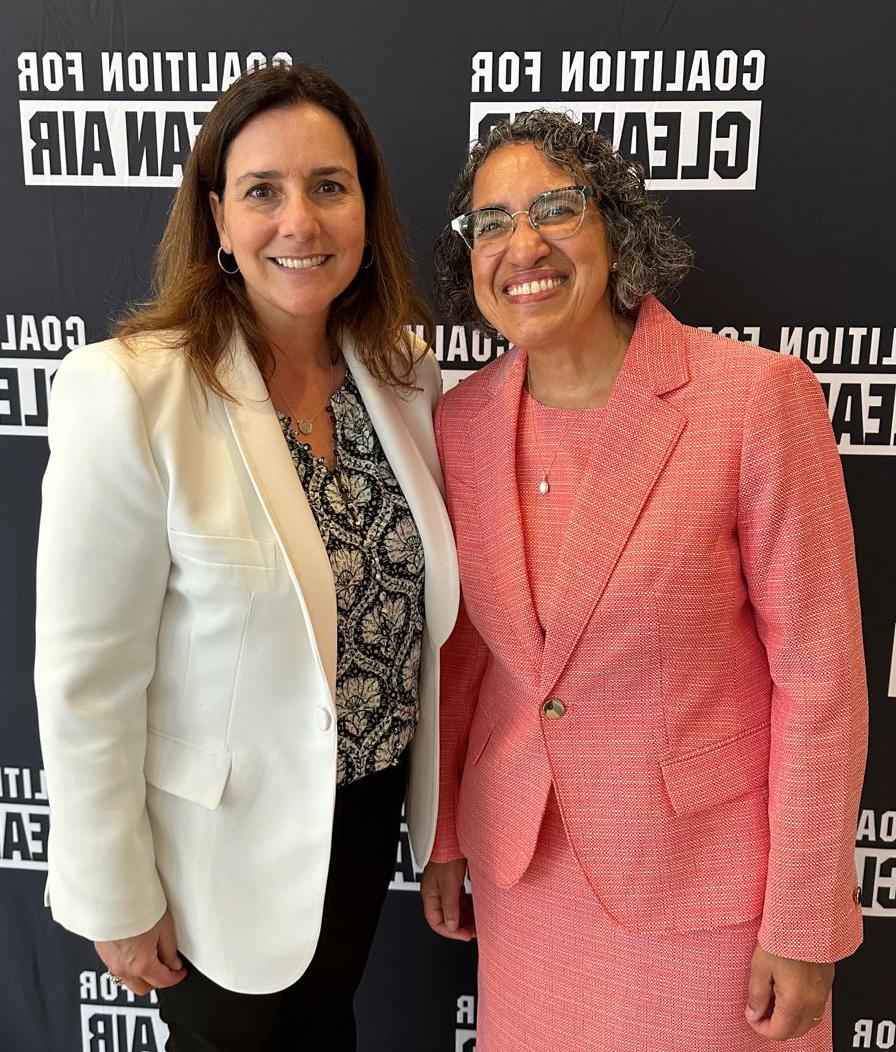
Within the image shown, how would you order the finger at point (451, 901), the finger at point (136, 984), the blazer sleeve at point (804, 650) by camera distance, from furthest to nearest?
1. the finger at point (451, 901)
2. the finger at point (136, 984)
3. the blazer sleeve at point (804, 650)

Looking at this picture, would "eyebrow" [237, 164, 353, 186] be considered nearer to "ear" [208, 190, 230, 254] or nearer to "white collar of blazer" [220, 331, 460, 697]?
"ear" [208, 190, 230, 254]

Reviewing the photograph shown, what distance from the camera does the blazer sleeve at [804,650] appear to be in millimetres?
1199

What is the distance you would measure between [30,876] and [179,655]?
1205mm

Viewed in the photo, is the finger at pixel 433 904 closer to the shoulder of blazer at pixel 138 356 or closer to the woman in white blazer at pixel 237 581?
the woman in white blazer at pixel 237 581

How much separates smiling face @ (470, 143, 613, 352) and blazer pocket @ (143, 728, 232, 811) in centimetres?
76

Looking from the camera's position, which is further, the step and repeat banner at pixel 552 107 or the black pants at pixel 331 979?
the step and repeat banner at pixel 552 107

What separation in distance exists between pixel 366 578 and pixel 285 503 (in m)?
0.18

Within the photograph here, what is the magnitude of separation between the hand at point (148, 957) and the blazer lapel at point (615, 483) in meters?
0.71

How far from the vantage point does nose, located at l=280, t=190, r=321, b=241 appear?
4.27ft

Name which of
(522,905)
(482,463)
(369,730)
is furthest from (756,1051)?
(482,463)

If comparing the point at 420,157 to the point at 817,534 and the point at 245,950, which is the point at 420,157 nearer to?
the point at 817,534

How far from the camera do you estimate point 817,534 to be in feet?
3.98

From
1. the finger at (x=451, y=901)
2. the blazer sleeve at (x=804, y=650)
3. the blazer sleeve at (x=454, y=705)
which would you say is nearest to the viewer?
the blazer sleeve at (x=804, y=650)

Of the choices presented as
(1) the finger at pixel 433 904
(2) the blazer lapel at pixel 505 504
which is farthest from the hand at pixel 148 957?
(2) the blazer lapel at pixel 505 504
